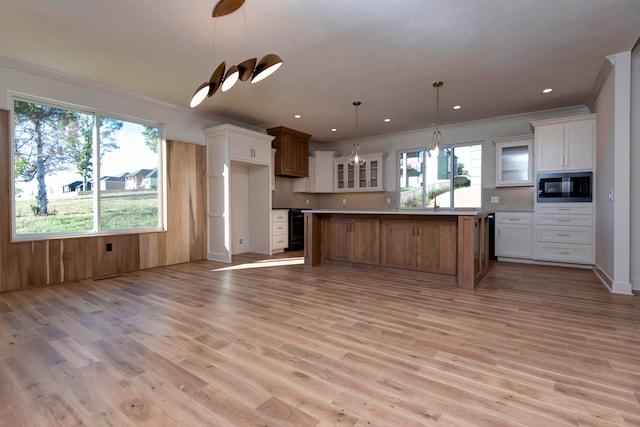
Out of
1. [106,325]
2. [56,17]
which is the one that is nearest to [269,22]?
[56,17]

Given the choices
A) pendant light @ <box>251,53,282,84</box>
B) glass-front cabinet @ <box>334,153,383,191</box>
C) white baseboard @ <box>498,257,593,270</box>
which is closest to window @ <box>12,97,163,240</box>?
pendant light @ <box>251,53,282,84</box>

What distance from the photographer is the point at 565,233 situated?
486 centimetres

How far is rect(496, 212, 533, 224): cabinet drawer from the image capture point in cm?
522

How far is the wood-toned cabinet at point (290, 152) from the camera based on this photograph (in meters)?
6.55

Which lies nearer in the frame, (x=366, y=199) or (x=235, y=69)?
(x=235, y=69)

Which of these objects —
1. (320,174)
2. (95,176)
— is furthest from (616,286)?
(95,176)

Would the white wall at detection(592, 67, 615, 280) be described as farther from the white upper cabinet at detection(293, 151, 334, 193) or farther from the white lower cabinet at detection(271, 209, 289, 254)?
the white lower cabinet at detection(271, 209, 289, 254)

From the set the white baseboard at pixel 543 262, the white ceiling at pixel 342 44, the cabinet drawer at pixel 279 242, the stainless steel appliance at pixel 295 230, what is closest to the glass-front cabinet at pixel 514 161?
the white ceiling at pixel 342 44

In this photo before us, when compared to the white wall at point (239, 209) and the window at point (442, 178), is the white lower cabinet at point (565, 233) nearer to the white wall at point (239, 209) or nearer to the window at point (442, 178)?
the window at point (442, 178)

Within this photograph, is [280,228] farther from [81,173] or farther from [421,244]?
[81,173]

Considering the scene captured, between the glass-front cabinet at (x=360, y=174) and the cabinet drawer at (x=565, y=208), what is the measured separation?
10.3ft

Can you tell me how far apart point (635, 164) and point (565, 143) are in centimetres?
147

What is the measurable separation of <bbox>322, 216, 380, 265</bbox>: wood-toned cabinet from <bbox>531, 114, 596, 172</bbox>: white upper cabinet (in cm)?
314

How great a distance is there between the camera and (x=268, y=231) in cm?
627
